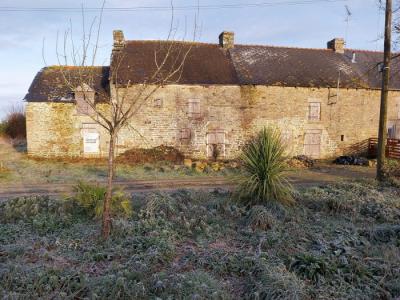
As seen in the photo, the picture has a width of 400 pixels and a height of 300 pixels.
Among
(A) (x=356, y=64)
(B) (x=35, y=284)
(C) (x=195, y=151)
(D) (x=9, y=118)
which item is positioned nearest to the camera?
(B) (x=35, y=284)

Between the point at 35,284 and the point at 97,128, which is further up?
the point at 97,128

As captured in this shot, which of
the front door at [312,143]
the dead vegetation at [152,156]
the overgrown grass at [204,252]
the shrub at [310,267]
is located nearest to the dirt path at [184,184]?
the overgrown grass at [204,252]

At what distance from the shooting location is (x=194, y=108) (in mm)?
17797

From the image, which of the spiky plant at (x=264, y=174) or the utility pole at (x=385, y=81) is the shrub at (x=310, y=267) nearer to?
the spiky plant at (x=264, y=174)

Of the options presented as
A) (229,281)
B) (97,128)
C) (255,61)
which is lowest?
Result: (229,281)

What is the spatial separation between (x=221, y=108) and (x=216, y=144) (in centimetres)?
198

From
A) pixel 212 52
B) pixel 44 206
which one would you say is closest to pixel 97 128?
pixel 212 52

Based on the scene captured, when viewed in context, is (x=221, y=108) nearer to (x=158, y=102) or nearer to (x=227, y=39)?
(x=158, y=102)

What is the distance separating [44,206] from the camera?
7227mm

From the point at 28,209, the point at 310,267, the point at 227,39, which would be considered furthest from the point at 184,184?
the point at 227,39

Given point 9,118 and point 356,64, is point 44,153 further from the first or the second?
point 356,64

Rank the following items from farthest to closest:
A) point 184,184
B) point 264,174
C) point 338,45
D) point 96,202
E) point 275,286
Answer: point 338,45 < point 184,184 < point 264,174 < point 96,202 < point 275,286

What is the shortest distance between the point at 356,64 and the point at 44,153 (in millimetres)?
19363

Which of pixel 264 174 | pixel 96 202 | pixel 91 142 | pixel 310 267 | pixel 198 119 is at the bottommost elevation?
pixel 310 267
